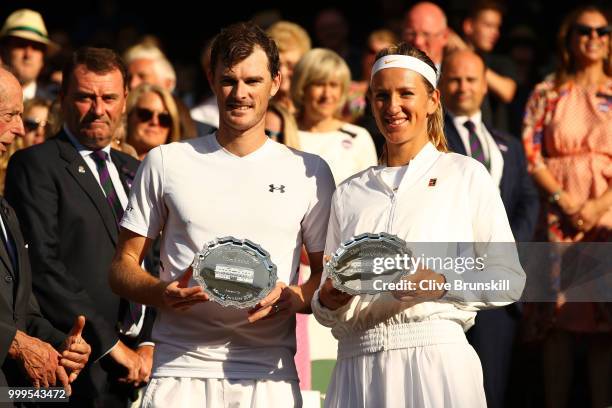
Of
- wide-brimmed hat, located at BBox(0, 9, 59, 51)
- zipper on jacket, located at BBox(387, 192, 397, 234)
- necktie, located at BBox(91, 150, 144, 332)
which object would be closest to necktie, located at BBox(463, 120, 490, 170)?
necktie, located at BBox(91, 150, 144, 332)

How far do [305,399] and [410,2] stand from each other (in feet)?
22.4

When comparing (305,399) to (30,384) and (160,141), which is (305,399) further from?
(160,141)

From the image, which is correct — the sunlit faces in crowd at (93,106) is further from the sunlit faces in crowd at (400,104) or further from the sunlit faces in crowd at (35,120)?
the sunlit faces in crowd at (400,104)

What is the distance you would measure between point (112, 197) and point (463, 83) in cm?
269

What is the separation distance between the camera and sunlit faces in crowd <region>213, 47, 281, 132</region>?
18.0 feet

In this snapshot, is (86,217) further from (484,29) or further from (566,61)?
(484,29)

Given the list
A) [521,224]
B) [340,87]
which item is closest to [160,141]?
[340,87]

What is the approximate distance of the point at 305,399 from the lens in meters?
6.07

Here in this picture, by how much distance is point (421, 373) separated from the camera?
511 centimetres

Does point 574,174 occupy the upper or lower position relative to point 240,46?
upper

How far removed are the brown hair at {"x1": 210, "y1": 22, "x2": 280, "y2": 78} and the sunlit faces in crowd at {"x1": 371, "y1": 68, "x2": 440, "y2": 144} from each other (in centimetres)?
46

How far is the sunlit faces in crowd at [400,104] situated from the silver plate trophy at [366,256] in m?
0.68

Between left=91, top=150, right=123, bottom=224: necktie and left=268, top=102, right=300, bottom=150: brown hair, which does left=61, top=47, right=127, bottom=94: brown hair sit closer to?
left=91, top=150, right=123, bottom=224: necktie

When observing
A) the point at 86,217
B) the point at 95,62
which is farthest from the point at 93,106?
the point at 86,217
